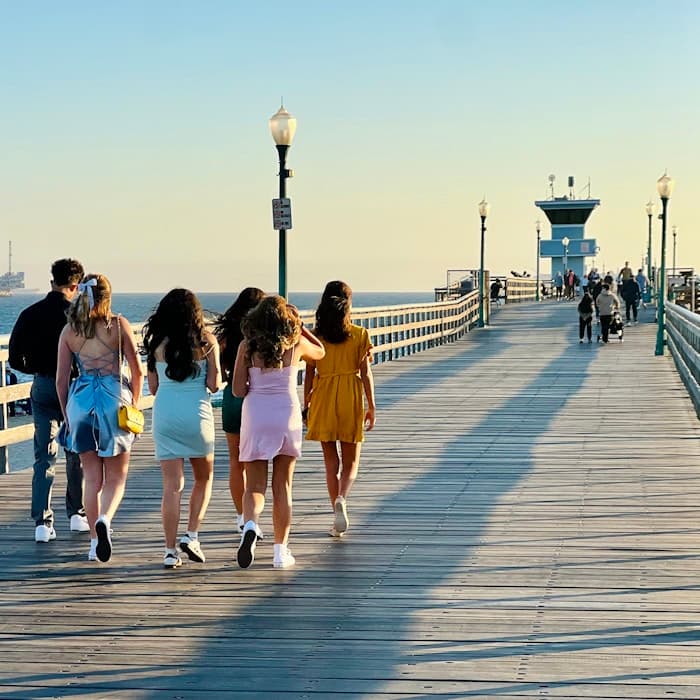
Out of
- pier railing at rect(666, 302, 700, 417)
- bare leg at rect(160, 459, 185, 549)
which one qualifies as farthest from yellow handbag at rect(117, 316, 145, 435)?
pier railing at rect(666, 302, 700, 417)

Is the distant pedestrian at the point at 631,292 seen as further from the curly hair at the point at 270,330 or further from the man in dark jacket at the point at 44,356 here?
the curly hair at the point at 270,330

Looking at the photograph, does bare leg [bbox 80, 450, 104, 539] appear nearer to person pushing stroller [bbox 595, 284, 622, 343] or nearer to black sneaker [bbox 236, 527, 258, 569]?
black sneaker [bbox 236, 527, 258, 569]

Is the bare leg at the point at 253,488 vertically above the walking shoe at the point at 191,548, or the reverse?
the bare leg at the point at 253,488

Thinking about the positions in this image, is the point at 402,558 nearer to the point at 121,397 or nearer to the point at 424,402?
the point at 121,397

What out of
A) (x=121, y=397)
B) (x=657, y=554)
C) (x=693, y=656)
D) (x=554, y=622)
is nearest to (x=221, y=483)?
(x=121, y=397)

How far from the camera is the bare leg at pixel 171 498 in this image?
7539mm

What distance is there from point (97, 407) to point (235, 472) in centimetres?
A: 118

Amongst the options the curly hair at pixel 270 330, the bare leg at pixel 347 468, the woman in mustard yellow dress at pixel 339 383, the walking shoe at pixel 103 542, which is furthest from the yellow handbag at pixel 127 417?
the bare leg at pixel 347 468

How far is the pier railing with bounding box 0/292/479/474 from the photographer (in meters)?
11.5

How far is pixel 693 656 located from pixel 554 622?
0.79 meters

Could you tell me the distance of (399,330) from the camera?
1138 inches

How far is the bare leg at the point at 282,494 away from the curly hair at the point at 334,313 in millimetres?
1095

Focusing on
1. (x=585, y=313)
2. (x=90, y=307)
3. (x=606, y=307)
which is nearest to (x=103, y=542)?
(x=90, y=307)

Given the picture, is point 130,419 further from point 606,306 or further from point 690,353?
point 606,306
